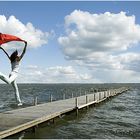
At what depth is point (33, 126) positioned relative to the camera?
755 inches

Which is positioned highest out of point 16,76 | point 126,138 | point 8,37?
point 8,37

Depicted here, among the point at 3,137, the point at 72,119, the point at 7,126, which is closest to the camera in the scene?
the point at 3,137

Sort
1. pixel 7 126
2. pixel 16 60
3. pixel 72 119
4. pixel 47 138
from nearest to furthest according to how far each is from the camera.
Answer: pixel 16 60 → pixel 7 126 → pixel 47 138 → pixel 72 119

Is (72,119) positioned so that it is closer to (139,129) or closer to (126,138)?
(139,129)

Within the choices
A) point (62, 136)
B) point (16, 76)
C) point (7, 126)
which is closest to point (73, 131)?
point (62, 136)

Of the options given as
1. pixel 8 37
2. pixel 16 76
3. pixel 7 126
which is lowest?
pixel 7 126

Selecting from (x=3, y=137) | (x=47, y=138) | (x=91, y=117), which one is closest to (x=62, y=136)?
(x=47, y=138)

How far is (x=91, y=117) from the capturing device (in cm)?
2977

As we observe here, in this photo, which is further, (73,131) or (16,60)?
(73,131)

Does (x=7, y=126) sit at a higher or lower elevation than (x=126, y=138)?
higher

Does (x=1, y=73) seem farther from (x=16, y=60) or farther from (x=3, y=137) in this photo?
(x=3, y=137)

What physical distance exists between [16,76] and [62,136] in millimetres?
13440

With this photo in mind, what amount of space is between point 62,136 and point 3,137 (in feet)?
20.1

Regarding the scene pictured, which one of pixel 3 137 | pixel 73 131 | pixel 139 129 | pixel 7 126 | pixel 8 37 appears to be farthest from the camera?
pixel 139 129
